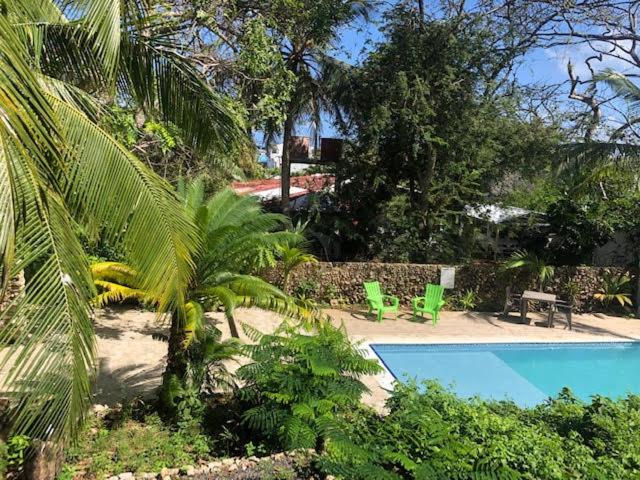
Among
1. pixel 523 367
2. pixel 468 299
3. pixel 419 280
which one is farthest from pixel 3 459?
pixel 468 299

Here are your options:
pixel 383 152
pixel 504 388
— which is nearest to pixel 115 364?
pixel 504 388

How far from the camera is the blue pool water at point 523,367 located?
9.29m

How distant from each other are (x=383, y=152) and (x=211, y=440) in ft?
41.9

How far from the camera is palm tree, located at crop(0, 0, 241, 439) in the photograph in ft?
8.11

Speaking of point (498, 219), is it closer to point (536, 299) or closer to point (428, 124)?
point (428, 124)

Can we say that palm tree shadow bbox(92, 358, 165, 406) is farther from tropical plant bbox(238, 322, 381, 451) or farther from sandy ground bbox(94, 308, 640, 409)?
tropical plant bbox(238, 322, 381, 451)

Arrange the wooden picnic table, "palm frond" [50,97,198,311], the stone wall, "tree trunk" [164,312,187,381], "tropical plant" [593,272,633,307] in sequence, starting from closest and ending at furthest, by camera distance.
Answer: "palm frond" [50,97,198,311], "tree trunk" [164,312,187,381], the wooden picnic table, the stone wall, "tropical plant" [593,272,633,307]

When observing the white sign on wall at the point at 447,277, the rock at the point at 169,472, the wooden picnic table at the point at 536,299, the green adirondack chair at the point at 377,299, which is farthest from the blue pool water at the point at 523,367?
the rock at the point at 169,472

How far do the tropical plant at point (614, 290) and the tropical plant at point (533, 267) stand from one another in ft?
6.09

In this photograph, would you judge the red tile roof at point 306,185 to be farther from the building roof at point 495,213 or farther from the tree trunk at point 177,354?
the tree trunk at point 177,354

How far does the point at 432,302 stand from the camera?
12641mm

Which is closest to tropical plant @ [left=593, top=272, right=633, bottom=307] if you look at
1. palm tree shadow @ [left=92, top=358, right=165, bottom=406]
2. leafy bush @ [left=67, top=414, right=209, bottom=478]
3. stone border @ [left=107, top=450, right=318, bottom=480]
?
stone border @ [left=107, top=450, right=318, bottom=480]

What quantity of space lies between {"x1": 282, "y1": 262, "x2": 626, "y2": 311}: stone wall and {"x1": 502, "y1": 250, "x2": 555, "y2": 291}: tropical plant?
26 centimetres

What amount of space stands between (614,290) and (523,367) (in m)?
6.15
